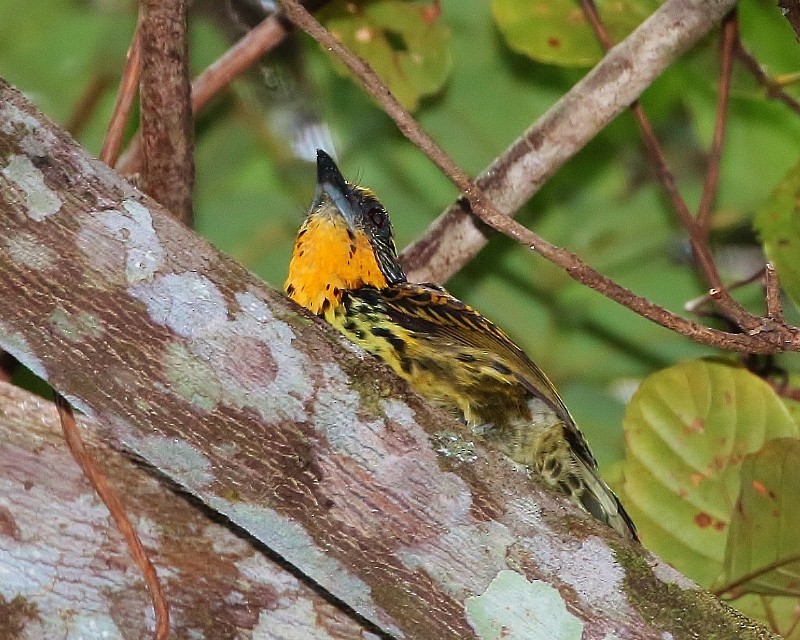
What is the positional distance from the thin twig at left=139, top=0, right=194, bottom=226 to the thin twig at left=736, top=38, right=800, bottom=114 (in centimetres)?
181

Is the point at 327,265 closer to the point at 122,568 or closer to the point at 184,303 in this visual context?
the point at 122,568

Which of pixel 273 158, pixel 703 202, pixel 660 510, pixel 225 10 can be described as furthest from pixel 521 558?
pixel 225 10

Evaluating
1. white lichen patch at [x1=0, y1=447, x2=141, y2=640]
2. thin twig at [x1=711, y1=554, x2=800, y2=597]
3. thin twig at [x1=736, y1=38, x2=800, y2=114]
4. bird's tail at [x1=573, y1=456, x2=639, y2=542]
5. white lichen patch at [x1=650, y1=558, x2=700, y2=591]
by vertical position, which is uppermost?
thin twig at [x1=736, y1=38, x2=800, y2=114]

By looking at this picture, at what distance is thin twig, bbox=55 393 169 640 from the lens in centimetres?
227

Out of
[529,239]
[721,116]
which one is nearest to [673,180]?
[721,116]

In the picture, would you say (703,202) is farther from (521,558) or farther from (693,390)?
(521,558)

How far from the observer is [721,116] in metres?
3.46

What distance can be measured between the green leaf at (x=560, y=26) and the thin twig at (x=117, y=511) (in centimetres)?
191

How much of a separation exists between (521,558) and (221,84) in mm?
1938

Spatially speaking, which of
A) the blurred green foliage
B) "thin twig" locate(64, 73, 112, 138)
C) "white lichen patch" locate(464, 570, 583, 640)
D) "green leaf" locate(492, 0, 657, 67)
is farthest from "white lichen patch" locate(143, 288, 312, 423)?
"thin twig" locate(64, 73, 112, 138)

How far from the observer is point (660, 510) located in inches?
130

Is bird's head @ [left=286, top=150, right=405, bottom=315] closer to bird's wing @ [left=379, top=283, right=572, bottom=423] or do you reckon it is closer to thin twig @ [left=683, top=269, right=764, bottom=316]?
bird's wing @ [left=379, top=283, right=572, bottom=423]

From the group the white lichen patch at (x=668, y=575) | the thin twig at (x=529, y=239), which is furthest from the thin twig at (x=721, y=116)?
the white lichen patch at (x=668, y=575)

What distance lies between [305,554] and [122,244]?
614 millimetres
